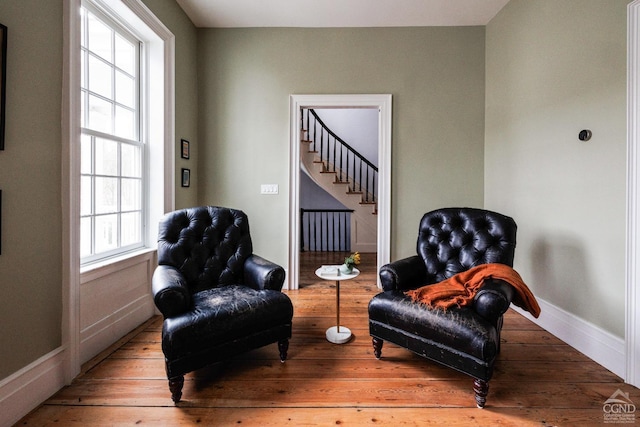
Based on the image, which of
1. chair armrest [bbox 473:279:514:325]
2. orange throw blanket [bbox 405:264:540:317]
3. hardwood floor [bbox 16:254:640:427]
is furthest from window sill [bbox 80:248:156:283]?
chair armrest [bbox 473:279:514:325]

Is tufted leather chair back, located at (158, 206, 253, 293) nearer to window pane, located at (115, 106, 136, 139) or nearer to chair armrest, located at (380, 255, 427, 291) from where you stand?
window pane, located at (115, 106, 136, 139)

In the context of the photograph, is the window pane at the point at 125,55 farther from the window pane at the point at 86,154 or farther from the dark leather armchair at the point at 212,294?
the dark leather armchair at the point at 212,294

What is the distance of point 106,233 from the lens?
2.31 m

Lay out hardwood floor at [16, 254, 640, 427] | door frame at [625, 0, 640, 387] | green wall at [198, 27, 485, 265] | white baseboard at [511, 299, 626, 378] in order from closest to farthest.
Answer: hardwood floor at [16, 254, 640, 427] → door frame at [625, 0, 640, 387] → white baseboard at [511, 299, 626, 378] → green wall at [198, 27, 485, 265]

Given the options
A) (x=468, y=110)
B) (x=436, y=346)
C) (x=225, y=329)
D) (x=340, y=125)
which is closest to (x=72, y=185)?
(x=225, y=329)

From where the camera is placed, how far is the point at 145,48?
2.72 metres

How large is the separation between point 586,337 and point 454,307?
1.23m

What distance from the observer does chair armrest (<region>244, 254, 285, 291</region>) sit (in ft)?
6.69

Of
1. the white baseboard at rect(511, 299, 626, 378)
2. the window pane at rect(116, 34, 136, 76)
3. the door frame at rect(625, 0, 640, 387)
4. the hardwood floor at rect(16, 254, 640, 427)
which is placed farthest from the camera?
the window pane at rect(116, 34, 136, 76)

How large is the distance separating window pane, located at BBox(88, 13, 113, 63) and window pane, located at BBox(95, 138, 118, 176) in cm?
66

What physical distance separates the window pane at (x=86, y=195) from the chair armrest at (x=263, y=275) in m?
1.20

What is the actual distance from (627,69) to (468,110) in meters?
1.59

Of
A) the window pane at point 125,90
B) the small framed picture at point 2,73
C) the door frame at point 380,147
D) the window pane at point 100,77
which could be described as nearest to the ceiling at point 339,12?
the door frame at point 380,147

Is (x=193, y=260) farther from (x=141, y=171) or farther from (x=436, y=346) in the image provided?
(x=436, y=346)
